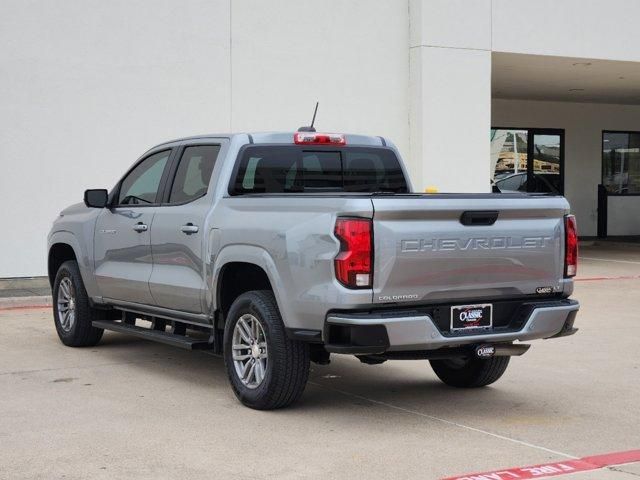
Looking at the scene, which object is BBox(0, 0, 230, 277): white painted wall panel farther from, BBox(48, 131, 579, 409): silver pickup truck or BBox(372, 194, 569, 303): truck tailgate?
BBox(372, 194, 569, 303): truck tailgate

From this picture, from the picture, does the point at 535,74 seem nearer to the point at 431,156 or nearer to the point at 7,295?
the point at 431,156

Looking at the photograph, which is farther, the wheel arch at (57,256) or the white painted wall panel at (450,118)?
the white painted wall panel at (450,118)

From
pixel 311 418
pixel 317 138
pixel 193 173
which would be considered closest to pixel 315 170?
pixel 317 138

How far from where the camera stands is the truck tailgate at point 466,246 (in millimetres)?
6570

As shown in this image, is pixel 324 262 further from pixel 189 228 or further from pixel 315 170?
pixel 315 170

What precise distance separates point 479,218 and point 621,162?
22.7 meters

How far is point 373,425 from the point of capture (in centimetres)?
688

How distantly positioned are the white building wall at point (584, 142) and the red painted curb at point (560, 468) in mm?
21088

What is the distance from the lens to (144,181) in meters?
9.15

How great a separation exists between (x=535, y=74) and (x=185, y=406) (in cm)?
1577

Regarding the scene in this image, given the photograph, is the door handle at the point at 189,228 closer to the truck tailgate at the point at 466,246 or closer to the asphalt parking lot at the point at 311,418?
the asphalt parking lot at the point at 311,418

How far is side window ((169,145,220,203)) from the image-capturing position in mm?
8305

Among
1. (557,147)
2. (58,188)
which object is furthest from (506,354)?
(557,147)

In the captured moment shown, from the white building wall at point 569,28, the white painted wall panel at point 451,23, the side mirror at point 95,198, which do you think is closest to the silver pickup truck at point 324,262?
the side mirror at point 95,198
